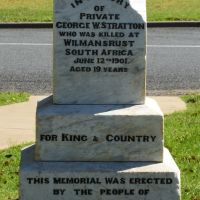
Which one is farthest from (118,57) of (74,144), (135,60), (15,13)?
(15,13)

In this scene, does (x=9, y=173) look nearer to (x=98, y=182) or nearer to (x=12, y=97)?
(x=98, y=182)

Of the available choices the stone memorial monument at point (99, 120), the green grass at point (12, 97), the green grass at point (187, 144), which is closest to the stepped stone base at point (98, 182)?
the stone memorial monument at point (99, 120)

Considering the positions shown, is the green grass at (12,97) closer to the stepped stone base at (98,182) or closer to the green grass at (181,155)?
the green grass at (181,155)

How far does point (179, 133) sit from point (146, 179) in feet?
9.18

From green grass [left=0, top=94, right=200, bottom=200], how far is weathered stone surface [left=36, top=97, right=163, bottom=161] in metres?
0.87

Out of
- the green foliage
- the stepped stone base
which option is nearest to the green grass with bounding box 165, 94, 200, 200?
the stepped stone base

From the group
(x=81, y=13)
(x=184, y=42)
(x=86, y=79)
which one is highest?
(x=81, y=13)

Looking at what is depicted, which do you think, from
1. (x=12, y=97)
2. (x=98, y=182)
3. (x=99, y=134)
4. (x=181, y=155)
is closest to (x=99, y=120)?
(x=99, y=134)

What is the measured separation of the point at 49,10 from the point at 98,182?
15.1 meters

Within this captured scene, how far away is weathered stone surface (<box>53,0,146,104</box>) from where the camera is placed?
19.5 ft

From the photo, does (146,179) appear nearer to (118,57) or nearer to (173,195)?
(173,195)

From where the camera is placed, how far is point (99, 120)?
5.85 m

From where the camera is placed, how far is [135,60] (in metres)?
5.96

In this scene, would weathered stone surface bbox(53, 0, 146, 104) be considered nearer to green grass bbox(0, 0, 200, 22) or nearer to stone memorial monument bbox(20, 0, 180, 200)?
stone memorial monument bbox(20, 0, 180, 200)
